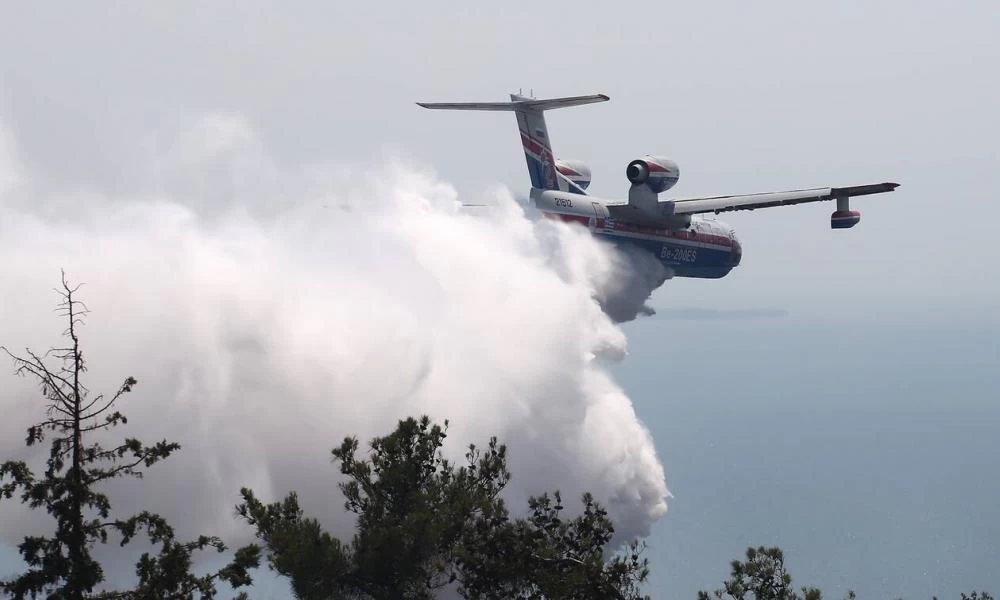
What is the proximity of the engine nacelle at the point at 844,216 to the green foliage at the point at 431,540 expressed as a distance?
24.3 meters

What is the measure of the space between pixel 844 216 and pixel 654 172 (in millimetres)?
9187

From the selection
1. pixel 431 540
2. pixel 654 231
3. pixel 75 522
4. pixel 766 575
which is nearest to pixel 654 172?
pixel 654 231

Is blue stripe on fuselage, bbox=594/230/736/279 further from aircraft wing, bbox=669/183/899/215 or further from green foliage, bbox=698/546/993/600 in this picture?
green foliage, bbox=698/546/993/600

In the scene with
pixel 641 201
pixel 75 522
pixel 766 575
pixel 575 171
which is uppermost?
→ pixel 575 171

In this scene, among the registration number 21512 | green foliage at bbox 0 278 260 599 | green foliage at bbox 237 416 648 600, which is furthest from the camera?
the registration number 21512

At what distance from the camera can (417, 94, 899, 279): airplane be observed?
41594mm

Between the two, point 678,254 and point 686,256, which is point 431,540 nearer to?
point 678,254

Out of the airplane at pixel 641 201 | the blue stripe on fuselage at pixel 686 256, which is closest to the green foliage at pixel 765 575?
the airplane at pixel 641 201

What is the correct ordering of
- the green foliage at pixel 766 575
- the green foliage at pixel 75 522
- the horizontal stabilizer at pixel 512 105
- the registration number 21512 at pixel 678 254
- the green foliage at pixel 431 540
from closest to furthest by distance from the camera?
the green foliage at pixel 75 522 < the green foliage at pixel 431 540 < the green foliage at pixel 766 575 < the horizontal stabilizer at pixel 512 105 < the registration number 21512 at pixel 678 254

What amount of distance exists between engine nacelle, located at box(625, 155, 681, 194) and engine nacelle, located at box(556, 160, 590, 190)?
2.55m

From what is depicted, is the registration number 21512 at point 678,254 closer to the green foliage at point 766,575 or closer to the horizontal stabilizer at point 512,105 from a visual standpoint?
the horizontal stabilizer at point 512,105

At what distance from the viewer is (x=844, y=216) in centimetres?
4572

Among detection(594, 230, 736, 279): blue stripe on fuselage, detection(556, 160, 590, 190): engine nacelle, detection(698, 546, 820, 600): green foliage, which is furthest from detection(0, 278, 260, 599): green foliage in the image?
detection(556, 160, 590, 190): engine nacelle

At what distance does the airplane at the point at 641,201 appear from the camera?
136ft
